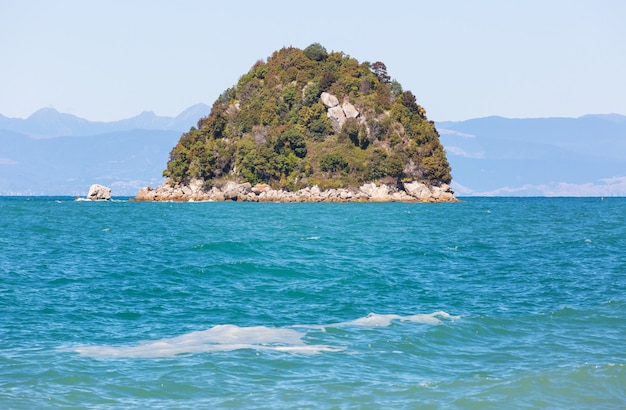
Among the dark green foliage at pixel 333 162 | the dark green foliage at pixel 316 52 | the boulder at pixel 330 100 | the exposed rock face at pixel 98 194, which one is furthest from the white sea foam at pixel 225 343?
the dark green foliage at pixel 316 52

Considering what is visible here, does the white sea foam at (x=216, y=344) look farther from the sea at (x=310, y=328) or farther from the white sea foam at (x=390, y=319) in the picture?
the white sea foam at (x=390, y=319)

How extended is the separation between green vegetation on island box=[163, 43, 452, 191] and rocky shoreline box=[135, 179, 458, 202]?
158cm

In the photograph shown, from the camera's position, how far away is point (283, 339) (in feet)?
72.8

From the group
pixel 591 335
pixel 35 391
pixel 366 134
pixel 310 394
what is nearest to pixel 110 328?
pixel 35 391

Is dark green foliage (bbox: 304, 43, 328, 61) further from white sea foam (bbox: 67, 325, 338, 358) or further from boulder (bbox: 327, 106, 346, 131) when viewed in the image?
white sea foam (bbox: 67, 325, 338, 358)

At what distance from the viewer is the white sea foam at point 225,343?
20516 mm

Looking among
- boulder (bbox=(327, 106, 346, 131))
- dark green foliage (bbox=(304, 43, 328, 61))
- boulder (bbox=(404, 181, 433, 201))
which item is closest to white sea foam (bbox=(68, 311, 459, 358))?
boulder (bbox=(404, 181, 433, 201))

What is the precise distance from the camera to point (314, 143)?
16462cm

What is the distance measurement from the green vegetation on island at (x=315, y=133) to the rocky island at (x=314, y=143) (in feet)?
0.73

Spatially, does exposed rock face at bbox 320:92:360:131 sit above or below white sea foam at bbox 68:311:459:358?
above

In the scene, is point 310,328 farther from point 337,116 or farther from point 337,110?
point 337,110

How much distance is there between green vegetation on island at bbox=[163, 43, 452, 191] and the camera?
157 meters

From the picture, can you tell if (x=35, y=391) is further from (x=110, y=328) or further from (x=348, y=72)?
(x=348, y=72)

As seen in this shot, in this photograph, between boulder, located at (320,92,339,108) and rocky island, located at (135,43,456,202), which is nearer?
rocky island, located at (135,43,456,202)
